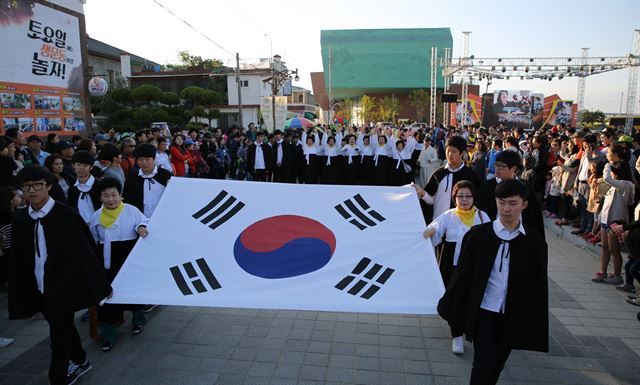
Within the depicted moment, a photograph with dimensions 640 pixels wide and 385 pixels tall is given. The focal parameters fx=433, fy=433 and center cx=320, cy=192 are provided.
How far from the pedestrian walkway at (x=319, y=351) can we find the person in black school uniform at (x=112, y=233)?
0.27 meters

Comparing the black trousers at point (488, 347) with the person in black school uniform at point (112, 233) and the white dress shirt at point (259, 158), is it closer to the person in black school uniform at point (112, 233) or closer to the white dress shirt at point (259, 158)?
the person in black school uniform at point (112, 233)

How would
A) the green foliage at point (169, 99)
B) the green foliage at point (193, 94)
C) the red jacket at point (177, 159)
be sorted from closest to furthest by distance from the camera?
1. the red jacket at point (177, 159)
2. the green foliage at point (169, 99)
3. the green foliage at point (193, 94)

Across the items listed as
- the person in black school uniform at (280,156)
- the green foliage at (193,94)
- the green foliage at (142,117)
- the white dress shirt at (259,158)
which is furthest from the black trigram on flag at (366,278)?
the green foliage at (193,94)

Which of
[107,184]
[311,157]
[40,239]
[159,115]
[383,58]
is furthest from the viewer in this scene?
[383,58]

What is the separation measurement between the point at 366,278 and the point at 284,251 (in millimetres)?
791

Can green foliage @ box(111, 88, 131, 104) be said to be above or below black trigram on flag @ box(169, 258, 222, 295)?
above

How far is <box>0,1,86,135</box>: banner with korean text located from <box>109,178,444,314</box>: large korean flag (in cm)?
920

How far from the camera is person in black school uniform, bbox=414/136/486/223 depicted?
4508mm

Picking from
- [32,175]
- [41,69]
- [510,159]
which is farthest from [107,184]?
[41,69]

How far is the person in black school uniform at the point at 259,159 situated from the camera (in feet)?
39.4

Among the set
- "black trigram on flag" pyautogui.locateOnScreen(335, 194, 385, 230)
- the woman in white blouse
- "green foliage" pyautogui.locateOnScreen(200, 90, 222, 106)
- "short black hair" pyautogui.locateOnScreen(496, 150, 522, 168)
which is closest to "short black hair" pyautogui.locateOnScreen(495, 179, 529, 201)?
the woman in white blouse

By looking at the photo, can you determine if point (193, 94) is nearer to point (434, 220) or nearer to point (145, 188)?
point (145, 188)

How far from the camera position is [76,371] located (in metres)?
3.52

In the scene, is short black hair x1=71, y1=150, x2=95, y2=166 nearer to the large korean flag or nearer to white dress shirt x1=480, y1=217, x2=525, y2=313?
the large korean flag
